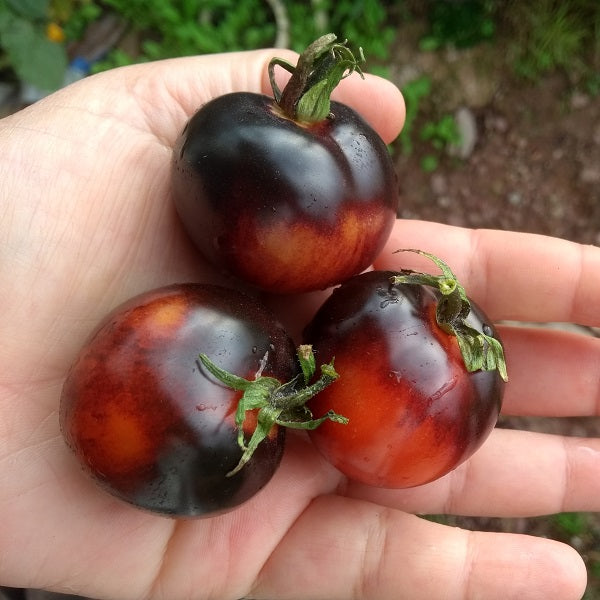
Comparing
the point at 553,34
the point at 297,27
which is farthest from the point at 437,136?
the point at 297,27

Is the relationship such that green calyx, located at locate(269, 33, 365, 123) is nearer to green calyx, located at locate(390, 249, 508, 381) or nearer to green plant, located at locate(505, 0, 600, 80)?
green calyx, located at locate(390, 249, 508, 381)

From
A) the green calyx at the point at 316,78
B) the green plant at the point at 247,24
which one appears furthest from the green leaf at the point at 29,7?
the green calyx at the point at 316,78

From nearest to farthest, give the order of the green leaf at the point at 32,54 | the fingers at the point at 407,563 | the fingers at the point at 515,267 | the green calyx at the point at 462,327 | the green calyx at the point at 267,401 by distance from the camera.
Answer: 1. the green calyx at the point at 267,401
2. the green calyx at the point at 462,327
3. the fingers at the point at 407,563
4. the fingers at the point at 515,267
5. the green leaf at the point at 32,54

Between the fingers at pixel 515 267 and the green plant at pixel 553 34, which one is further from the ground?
the green plant at pixel 553 34

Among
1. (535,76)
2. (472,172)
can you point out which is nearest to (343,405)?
(472,172)

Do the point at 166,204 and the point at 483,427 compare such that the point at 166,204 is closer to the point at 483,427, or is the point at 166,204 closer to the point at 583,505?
the point at 483,427

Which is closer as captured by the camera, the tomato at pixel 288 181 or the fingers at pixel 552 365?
the tomato at pixel 288 181

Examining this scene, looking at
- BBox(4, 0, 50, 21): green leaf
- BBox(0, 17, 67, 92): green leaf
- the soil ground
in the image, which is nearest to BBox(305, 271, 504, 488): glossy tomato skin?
the soil ground

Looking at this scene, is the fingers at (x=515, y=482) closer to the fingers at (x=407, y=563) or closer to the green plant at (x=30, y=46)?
the fingers at (x=407, y=563)
